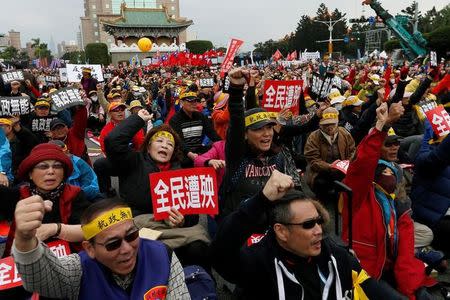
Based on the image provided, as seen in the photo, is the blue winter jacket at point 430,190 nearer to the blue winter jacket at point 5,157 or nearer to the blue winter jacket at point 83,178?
the blue winter jacket at point 83,178

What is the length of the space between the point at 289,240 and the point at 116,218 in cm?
87

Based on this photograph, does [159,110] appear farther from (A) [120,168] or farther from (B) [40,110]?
(A) [120,168]

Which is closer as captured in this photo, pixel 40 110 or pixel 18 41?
pixel 40 110

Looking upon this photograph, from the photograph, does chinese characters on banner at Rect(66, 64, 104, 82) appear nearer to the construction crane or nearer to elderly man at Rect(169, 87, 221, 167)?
elderly man at Rect(169, 87, 221, 167)

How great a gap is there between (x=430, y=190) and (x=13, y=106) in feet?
15.8

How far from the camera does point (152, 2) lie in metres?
106

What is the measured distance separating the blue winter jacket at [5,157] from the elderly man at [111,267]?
9.11 feet

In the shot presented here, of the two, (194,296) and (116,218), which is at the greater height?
(116,218)

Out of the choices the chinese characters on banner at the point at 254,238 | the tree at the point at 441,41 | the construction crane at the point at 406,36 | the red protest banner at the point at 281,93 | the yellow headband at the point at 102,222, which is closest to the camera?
the yellow headband at the point at 102,222

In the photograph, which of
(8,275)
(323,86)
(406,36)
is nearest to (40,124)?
(8,275)

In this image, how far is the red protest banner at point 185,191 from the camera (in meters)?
3.06

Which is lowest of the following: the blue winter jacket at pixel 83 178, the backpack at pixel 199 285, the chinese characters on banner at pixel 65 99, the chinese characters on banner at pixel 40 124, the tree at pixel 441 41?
the backpack at pixel 199 285

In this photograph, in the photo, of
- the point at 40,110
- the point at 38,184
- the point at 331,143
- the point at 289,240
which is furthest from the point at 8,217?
the point at 331,143

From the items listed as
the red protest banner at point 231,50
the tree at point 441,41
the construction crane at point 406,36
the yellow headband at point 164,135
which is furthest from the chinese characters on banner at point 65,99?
the construction crane at point 406,36
